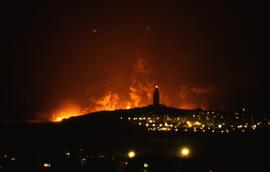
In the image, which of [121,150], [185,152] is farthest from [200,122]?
[185,152]

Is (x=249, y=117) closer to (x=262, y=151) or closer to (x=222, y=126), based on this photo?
(x=222, y=126)

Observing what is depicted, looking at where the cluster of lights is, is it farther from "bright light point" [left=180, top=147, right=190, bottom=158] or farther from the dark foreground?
"bright light point" [left=180, top=147, right=190, bottom=158]

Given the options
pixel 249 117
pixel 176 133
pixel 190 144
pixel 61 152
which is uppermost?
pixel 249 117

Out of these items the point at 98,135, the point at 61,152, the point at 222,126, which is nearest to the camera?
the point at 61,152

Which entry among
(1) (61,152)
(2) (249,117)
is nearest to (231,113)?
(2) (249,117)

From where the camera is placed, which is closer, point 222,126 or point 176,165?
point 176,165

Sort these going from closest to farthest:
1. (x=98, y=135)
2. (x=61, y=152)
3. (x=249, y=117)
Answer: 1. (x=61, y=152)
2. (x=98, y=135)
3. (x=249, y=117)

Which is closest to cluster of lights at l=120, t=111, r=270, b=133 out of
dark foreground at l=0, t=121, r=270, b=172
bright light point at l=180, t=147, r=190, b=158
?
dark foreground at l=0, t=121, r=270, b=172

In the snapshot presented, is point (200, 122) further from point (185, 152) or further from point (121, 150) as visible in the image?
point (185, 152)
